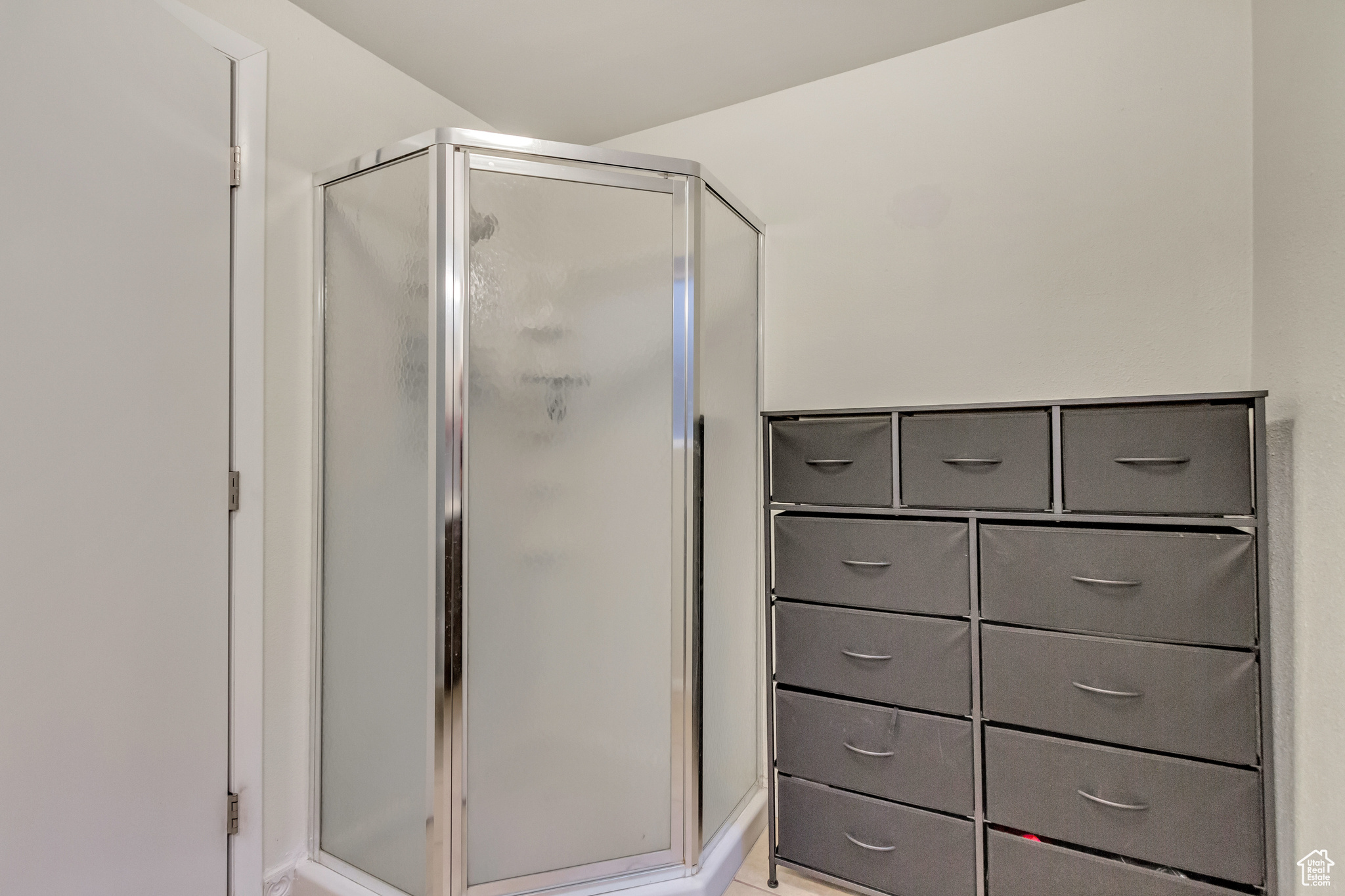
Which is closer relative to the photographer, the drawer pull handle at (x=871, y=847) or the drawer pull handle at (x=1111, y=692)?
the drawer pull handle at (x=1111, y=692)

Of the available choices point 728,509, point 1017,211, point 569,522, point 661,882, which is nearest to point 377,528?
point 569,522

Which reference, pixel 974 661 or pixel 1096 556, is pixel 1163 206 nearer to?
pixel 1096 556

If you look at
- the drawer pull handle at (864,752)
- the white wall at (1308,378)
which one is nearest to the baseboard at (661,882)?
the drawer pull handle at (864,752)

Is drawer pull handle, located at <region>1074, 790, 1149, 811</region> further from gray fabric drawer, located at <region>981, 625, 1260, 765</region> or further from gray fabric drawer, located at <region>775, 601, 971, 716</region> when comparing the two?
gray fabric drawer, located at <region>775, 601, 971, 716</region>

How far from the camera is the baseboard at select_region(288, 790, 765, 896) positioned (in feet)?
5.32

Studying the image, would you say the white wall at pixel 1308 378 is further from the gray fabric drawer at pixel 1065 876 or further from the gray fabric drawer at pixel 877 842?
the gray fabric drawer at pixel 877 842

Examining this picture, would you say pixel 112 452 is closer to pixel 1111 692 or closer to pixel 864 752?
pixel 864 752

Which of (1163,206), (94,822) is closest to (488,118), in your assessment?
(1163,206)

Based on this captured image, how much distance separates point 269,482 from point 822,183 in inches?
74.8

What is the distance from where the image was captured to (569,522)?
1617mm

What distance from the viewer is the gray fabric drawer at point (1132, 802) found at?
129 cm

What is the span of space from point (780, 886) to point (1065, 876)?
730 millimetres

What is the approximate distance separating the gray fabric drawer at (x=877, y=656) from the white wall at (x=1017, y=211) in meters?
0.73

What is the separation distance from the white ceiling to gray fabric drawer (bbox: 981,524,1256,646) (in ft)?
4.82
